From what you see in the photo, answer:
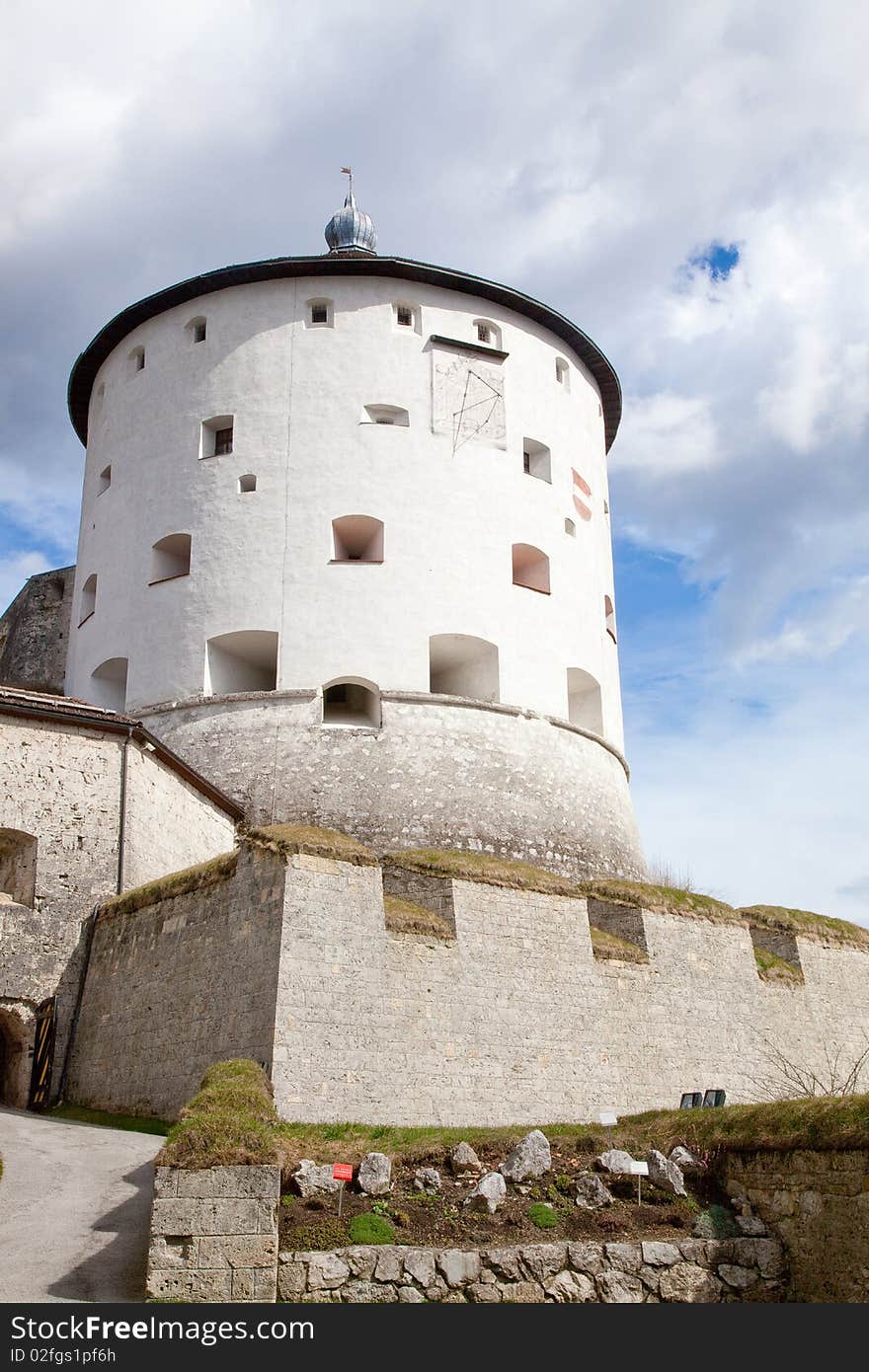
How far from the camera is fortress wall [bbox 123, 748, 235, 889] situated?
19.0 metres

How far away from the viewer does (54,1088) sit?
1736cm

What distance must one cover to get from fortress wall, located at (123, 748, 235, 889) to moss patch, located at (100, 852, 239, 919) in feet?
2.41

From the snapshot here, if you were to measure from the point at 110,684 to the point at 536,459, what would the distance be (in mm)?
9939

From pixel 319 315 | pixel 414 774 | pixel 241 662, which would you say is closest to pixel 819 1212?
pixel 414 774

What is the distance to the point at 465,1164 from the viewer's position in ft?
35.5

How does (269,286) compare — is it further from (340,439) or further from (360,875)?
(360,875)

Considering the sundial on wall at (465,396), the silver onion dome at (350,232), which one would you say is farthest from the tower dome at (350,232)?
the sundial on wall at (465,396)

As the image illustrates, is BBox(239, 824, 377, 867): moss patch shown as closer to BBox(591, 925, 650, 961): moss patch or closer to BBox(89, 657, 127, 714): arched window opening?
BBox(591, 925, 650, 961): moss patch

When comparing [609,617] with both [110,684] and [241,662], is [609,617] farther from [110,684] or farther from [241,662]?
[110,684]

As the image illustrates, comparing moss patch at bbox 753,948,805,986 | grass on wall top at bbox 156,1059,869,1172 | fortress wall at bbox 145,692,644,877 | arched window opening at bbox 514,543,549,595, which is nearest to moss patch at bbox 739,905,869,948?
moss patch at bbox 753,948,805,986

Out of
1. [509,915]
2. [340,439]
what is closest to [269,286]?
[340,439]

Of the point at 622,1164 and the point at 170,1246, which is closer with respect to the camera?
the point at 170,1246

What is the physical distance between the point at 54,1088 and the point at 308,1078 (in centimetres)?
556

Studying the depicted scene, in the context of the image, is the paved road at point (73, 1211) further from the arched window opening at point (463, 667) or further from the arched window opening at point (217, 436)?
the arched window opening at point (217, 436)
